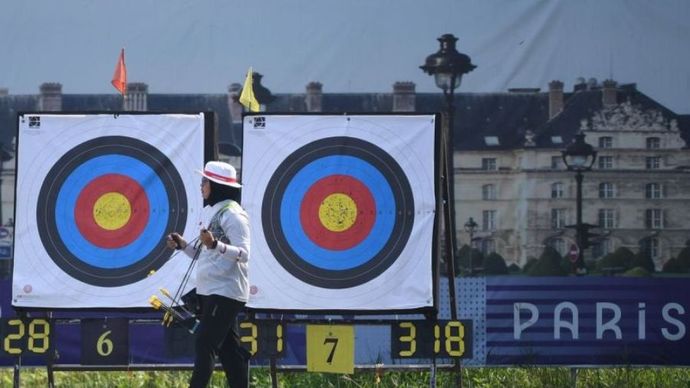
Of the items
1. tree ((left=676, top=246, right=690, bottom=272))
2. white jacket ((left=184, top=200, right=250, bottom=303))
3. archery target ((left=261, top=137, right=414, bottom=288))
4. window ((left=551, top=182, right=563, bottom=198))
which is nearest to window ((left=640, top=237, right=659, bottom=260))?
tree ((left=676, top=246, right=690, bottom=272))

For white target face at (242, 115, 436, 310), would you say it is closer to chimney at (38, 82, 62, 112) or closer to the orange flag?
the orange flag

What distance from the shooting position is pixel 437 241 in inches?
255

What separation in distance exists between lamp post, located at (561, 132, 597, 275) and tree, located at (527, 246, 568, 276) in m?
0.10

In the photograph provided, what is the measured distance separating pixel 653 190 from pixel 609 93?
633 mm

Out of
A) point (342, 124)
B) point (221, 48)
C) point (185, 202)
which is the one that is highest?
point (221, 48)

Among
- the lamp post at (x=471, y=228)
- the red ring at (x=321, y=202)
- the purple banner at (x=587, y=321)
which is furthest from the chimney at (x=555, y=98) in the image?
the red ring at (x=321, y=202)

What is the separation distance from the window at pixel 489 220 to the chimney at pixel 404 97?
2.51 feet

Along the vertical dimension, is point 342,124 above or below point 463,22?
below

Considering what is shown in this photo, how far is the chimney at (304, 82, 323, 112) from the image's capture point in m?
7.84

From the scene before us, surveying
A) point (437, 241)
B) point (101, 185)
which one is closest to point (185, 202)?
point (101, 185)

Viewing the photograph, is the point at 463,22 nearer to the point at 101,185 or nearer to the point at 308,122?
the point at 308,122

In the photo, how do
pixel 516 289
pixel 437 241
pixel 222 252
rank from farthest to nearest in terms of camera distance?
pixel 516 289, pixel 437 241, pixel 222 252

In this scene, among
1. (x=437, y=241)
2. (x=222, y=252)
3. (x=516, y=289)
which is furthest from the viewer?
(x=516, y=289)

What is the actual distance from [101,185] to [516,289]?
2441 millimetres
